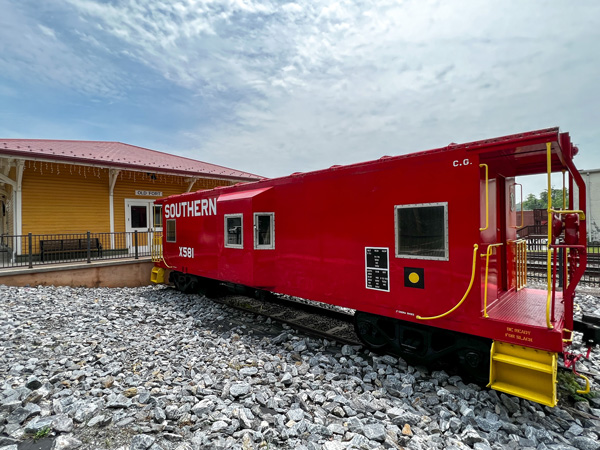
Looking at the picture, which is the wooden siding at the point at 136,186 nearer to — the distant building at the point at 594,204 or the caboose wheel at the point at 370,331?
the caboose wheel at the point at 370,331

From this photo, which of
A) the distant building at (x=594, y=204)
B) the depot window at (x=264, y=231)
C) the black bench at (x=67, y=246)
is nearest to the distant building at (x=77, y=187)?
the black bench at (x=67, y=246)

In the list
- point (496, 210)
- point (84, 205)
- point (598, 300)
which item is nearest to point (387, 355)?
point (496, 210)

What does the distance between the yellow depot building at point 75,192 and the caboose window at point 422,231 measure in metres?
9.74

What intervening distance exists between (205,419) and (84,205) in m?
13.8

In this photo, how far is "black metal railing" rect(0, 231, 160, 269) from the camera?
1177 cm

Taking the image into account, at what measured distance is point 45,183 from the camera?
13258 mm

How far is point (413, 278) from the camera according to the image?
459cm

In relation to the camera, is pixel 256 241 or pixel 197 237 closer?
pixel 256 241

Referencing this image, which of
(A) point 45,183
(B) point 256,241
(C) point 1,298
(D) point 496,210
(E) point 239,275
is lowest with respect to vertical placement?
(C) point 1,298

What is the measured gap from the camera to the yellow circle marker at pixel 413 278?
14.9ft

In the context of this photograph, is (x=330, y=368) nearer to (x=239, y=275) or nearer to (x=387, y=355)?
(x=387, y=355)

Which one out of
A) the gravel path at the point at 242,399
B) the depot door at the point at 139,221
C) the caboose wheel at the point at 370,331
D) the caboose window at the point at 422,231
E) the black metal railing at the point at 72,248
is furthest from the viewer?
the depot door at the point at 139,221

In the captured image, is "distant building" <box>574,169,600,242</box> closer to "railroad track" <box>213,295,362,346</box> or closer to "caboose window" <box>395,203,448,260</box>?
"railroad track" <box>213,295,362,346</box>

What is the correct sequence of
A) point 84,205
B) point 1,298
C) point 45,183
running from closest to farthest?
point 1,298 → point 45,183 → point 84,205
